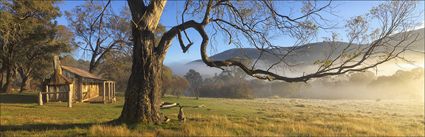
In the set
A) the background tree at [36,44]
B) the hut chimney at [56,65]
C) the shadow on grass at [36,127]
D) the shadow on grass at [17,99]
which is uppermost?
the background tree at [36,44]

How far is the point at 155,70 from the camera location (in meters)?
12.0

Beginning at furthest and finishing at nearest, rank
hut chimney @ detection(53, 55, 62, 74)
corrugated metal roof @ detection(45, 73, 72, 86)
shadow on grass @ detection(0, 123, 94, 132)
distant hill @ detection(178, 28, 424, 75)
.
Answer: corrugated metal roof @ detection(45, 73, 72, 86)
hut chimney @ detection(53, 55, 62, 74)
distant hill @ detection(178, 28, 424, 75)
shadow on grass @ detection(0, 123, 94, 132)

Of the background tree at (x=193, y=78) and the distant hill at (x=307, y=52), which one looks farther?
the background tree at (x=193, y=78)

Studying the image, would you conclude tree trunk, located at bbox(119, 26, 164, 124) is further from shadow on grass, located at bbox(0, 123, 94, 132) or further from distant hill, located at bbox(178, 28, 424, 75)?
distant hill, located at bbox(178, 28, 424, 75)

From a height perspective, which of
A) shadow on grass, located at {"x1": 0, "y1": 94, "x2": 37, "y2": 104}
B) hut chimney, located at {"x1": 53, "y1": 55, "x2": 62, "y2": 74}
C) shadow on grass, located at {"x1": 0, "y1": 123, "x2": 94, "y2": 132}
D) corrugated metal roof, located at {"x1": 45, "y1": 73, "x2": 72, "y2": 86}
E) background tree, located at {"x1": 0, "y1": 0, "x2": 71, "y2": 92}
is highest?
background tree, located at {"x1": 0, "y1": 0, "x2": 71, "y2": 92}

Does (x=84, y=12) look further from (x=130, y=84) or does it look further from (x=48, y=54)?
(x=130, y=84)

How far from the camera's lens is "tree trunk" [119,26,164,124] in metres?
11.7

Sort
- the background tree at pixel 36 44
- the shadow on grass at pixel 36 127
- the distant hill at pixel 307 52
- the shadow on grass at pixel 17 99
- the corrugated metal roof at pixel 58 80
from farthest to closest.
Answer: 1. the background tree at pixel 36 44
2. the corrugated metal roof at pixel 58 80
3. the shadow on grass at pixel 17 99
4. the distant hill at pixel 307 52
5. the shadow on grass at pixel 36 127

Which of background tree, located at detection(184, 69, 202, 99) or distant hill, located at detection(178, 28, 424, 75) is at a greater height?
distant hill, located at detection(178, 28, 424, 75)

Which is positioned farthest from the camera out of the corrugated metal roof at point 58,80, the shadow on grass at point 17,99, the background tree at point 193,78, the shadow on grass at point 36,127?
the background tree at point 193,78

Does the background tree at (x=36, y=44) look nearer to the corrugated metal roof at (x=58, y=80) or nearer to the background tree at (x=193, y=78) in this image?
the corrugated metal roof at (x=58, y=80)

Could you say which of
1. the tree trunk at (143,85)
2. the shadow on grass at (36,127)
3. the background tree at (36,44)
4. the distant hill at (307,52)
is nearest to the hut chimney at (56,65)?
the background tree at (36,44)

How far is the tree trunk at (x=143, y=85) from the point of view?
1174 centimetres

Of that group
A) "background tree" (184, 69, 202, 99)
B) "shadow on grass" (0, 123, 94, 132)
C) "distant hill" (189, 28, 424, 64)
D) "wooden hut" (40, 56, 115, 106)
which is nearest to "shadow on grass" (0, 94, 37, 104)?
"wooden hut" (40, 56, 115, 106)
